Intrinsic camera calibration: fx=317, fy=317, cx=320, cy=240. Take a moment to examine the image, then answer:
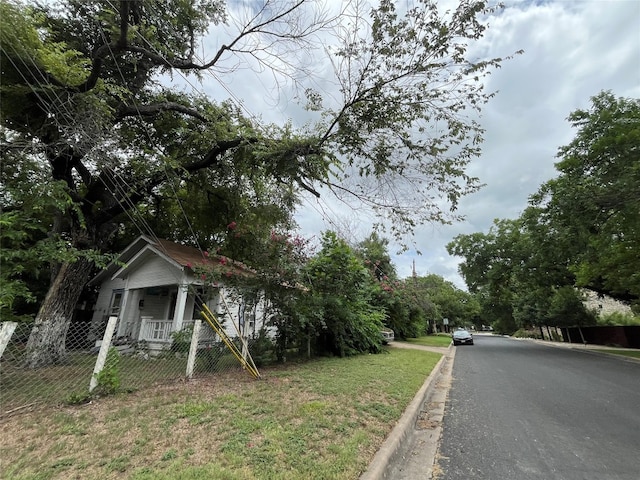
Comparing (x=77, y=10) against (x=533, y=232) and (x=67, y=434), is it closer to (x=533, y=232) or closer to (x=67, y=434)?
(x=67, y=434)

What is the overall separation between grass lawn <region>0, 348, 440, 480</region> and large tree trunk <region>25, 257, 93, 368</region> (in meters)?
4.53

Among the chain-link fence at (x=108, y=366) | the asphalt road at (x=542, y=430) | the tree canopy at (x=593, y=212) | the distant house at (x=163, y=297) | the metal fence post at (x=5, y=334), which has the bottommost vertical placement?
the asphalt road at (x=542, y=430)

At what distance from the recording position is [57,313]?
8.29m

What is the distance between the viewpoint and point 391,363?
9305 millimetres

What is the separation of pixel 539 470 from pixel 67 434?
5.01 m

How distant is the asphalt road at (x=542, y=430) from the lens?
10.5 ft

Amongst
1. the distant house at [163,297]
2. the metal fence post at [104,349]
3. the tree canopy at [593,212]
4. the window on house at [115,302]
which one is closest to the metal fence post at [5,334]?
the metal fence post at [104,349]

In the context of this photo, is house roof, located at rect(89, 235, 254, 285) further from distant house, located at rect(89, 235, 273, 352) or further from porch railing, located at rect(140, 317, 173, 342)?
porch railing, located at rect(140, 317, 173, 342)

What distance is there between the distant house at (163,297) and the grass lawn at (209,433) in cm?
234

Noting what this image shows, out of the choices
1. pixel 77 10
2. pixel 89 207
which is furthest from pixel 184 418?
pixel 77 10

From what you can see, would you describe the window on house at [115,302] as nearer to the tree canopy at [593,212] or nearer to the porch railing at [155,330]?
the porch railing at [155,330]

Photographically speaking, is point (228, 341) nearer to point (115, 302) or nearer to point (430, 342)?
point (115, 302)

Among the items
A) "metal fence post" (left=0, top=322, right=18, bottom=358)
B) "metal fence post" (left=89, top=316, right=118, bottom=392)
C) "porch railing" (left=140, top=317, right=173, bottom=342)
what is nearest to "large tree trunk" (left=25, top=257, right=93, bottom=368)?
"porch railing" (left=140, top=317, right=173, bottom=342)

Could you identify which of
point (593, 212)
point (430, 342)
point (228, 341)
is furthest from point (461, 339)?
point (228, 341)
